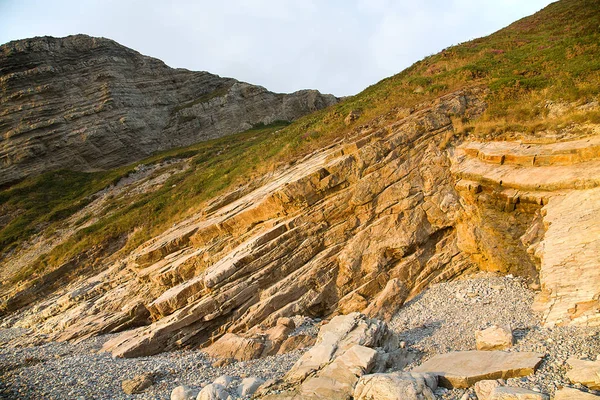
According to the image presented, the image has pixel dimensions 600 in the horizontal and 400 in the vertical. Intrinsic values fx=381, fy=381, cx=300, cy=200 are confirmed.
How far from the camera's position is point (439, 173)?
1984cm

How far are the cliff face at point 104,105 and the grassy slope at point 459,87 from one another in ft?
62.2

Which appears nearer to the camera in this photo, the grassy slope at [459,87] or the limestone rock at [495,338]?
the limestone rock at [495,338]

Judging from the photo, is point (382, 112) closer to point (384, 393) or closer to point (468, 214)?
point (468, 214)

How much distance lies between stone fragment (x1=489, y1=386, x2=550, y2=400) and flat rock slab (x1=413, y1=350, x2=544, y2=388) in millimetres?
969

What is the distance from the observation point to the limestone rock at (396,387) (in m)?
9.28

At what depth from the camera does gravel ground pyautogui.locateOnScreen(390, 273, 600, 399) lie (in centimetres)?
998

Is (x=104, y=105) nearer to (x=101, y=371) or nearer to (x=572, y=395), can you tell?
(x=101, y=371)

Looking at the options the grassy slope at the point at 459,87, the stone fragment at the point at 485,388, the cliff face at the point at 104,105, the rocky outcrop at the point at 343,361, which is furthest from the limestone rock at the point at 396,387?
the cliff face at the point at 104,105

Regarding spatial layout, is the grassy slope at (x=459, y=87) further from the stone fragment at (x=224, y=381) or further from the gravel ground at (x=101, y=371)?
the stone fragment at (x=224, y=381)

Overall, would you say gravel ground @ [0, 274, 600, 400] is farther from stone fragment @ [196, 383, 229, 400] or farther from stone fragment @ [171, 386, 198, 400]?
stone fragment @ [196, 383, 229, 400]

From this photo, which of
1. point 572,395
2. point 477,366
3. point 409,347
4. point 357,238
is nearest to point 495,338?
point 477,366

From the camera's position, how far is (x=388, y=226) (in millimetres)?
19125

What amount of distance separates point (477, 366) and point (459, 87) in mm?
19133

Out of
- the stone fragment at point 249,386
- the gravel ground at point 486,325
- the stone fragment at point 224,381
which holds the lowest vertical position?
the gravel ground at point 486,325
